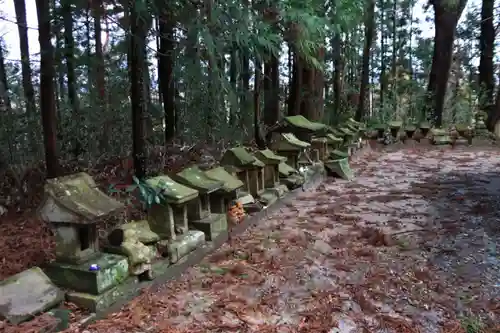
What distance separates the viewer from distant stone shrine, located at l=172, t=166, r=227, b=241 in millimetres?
3193

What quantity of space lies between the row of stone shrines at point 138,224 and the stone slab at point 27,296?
0.01 m

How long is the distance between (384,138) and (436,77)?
414 centimetres

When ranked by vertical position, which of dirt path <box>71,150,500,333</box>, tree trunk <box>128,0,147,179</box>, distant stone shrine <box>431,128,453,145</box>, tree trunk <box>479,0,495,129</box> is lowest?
dirt path <box>71,150,500,333</box>

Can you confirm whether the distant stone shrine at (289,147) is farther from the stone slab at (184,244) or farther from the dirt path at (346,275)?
the stone slab at (184,244)

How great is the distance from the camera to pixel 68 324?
204 cm

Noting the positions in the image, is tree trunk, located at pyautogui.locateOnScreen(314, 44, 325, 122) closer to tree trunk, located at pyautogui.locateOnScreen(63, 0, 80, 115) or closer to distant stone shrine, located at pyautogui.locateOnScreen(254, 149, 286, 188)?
distant stone shrine, located at pyautogui.locateOnScreen(254, 149, 286, 188)

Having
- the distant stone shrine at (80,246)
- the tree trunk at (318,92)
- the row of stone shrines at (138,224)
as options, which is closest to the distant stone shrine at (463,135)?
the tree trunk at (318,92)

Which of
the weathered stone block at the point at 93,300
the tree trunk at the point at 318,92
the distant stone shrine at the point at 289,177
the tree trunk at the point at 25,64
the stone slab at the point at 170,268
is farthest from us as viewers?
the tree trunk at the point at 318,92

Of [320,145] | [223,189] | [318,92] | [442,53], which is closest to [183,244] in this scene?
[223,189]

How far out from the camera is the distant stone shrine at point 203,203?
319cm

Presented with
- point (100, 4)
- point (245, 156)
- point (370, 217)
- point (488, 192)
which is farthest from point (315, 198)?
point (100, 4)

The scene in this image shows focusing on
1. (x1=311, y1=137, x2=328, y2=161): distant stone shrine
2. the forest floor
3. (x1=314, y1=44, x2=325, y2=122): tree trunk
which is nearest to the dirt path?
the forest floor

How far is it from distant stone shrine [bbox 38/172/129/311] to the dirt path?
18cm

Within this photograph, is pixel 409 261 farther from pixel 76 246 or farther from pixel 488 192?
pixel 488 192
